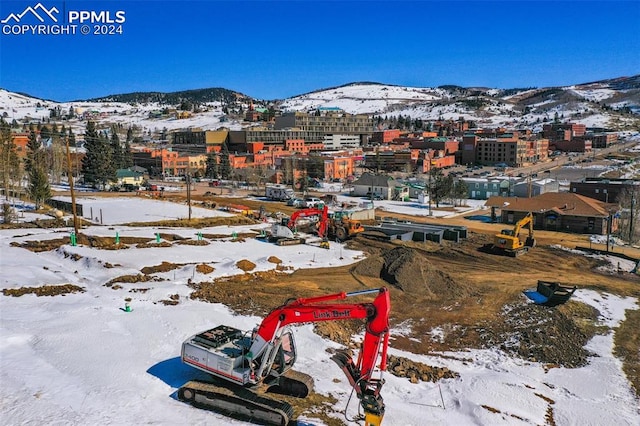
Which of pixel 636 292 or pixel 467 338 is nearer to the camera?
pixel 467 338

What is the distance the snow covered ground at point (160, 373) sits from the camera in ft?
33.9

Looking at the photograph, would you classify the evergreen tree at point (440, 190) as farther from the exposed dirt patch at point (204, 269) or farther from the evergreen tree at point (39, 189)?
the evergreen tree at point (39, 189)

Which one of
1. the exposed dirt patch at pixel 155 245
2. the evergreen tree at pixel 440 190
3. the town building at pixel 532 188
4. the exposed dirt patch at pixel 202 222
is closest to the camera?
the exposed dirt patch at pixel 155 245

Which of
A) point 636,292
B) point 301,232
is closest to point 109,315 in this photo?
point 301,232

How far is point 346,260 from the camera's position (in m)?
26.1

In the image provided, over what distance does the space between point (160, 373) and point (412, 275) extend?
41.7ft

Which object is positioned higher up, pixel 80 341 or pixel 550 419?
pixel 80 341

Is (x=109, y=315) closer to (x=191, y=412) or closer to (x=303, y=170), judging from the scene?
(x=191, y=412)

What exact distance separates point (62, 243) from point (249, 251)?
9.28 meters

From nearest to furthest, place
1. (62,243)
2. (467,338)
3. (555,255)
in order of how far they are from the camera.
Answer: (467,338) < (62,243) < (555,255)

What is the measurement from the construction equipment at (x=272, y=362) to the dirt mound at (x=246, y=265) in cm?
1142

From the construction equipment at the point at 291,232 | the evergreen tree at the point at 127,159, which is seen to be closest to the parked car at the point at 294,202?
the construction equipment at the point at 291,232

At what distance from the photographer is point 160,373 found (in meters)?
11.7

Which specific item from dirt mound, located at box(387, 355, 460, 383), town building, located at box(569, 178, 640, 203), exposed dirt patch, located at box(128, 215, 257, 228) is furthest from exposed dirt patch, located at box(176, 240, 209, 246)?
town building, located at box(569, 178, 640, 203)
